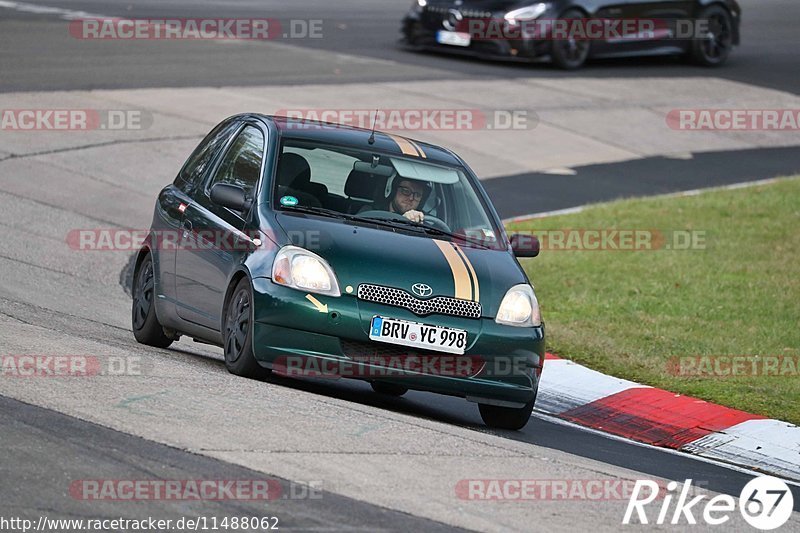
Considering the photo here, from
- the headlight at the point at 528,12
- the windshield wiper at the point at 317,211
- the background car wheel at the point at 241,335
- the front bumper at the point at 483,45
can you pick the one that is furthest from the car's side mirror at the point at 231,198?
the front bumper at the point at 483,45

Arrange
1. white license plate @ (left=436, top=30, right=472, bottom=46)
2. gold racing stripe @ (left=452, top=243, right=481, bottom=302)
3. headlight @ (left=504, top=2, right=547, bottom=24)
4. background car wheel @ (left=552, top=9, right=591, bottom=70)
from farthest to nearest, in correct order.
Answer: background car wheel @ (left=552, top=9, right=591, bottom=70) < white license plate @ (left=436, top=30, right=472, bottom=46) < headlight @ (left=504, top=2, right=547, bottom=24) < gold racing stripe @ (left=452, top=243, right=481, bottom=302)

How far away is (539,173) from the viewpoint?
64.5 ft

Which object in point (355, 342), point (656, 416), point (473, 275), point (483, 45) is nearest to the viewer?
point (355, 342)

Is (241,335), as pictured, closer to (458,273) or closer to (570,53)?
(458,273)

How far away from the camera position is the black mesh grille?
8.31m

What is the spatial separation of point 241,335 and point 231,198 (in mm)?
931

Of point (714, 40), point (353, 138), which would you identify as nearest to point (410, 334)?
point (353, 138)

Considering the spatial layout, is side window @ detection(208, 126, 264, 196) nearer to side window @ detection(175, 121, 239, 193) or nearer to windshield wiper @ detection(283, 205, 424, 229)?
side window @ detection(175, 121, 239, 193)

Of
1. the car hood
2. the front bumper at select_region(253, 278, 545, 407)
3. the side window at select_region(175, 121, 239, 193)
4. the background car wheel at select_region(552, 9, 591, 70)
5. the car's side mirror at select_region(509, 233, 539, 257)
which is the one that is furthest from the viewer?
the background car wheel at select_region(552, 9, 591, 70)

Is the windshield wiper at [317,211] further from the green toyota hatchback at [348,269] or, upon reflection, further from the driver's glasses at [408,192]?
the driver's glasses at [408,192]

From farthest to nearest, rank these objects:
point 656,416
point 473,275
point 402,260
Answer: point 656,416 → point 473,275 → point 402,260

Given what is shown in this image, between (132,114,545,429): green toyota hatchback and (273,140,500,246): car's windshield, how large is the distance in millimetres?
10

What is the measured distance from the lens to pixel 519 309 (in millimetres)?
8695

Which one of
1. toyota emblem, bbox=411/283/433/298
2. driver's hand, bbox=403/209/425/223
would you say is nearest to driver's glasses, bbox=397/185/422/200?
driver's hand, bbox=403/209/425/223
